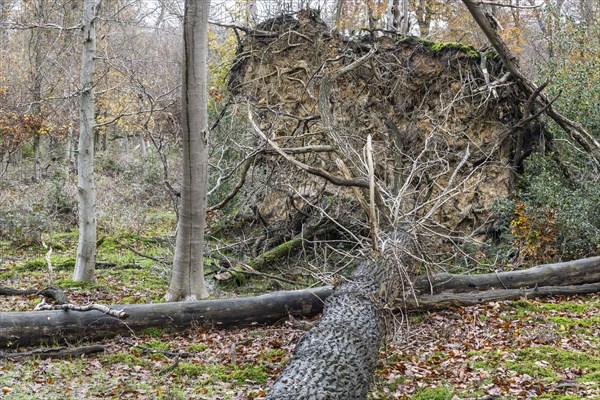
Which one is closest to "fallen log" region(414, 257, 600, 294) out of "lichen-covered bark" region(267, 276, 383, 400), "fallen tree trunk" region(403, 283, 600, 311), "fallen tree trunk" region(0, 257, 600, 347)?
"fallen tree trunk" region(0, 257, 600, 347)

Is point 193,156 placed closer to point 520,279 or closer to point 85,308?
point 85,308

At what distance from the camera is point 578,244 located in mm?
10180

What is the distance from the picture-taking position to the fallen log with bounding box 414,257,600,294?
8414 mm

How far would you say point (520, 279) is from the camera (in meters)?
8.96

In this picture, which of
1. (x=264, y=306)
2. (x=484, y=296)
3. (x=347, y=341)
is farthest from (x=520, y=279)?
(x=347, y=341)

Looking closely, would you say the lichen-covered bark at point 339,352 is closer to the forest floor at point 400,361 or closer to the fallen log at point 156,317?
the forest floor at point 400,361

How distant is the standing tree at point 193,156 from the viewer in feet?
24.8

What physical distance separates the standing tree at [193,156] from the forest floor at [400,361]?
3.26 feet

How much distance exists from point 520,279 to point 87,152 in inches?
297

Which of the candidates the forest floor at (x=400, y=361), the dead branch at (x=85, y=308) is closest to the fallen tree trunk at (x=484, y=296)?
the forest floor at (x=400, y=361)

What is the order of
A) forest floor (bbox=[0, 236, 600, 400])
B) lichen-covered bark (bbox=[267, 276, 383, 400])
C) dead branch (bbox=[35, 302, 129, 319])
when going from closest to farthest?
lichen-covered bark (bbox=[267, 276, 383, 400])
forest floor (bbox=[0, 236, 600, 400])
dead branch (bbox=[35, 302, 129, 319])

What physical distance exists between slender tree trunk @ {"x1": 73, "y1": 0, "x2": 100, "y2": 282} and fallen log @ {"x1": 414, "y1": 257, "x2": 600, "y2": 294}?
557 cm

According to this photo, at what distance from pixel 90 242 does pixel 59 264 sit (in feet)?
6.52

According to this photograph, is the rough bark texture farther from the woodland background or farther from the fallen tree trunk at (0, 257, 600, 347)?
the fallen tree trunk at (0, 257, 600, 347)
